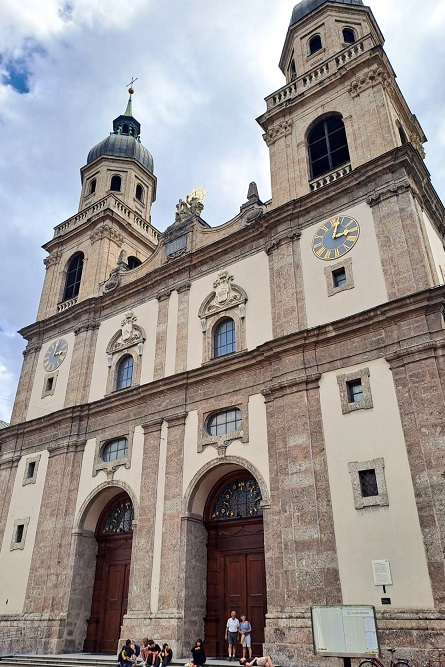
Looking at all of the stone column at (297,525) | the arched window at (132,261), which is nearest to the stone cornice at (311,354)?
the stone column at (297,525)

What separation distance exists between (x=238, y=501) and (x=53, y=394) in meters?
11.1

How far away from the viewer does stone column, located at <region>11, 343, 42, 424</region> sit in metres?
25.9

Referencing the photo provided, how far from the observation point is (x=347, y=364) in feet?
52.5

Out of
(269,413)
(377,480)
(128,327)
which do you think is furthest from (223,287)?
(377,480)

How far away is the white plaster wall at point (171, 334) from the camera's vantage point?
21.1 meters

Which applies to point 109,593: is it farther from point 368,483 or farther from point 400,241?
point 400,241

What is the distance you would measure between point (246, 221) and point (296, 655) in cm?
1491

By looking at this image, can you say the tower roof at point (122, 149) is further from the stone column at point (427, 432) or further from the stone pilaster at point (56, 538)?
the stone column at point (427, 432)

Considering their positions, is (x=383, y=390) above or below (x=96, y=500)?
above

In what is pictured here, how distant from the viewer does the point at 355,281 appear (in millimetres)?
17188

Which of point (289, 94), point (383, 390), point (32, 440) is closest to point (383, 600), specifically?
point (383, 390)

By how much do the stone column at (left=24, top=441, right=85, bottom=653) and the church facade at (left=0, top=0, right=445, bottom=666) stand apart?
0.07 m

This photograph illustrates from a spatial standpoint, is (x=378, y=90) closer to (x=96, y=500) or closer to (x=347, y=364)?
(x=347, y=364)

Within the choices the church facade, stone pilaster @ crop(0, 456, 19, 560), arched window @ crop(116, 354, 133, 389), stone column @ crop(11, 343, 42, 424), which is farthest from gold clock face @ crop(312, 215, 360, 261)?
stone pilaster @ crop(0, 456, 19, 560)
